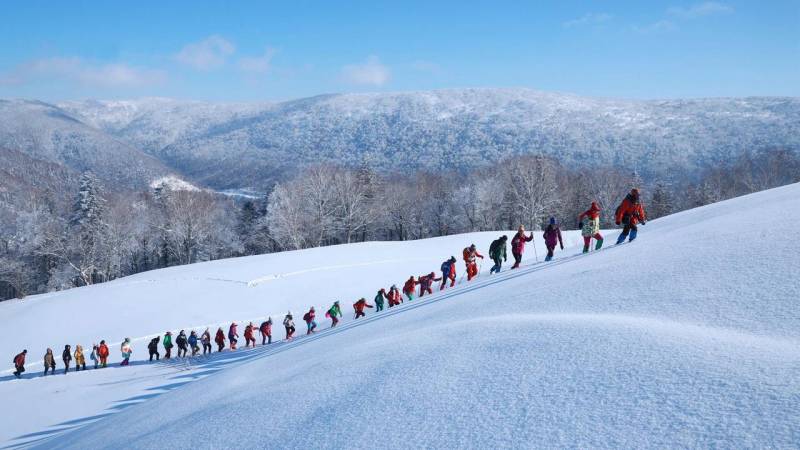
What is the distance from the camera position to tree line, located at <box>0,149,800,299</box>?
2162 inches

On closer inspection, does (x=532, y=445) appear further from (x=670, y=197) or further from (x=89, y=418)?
(x=670, y=197)

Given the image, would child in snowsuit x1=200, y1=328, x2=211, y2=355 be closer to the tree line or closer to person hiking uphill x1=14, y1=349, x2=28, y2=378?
person hiking uphill x1=14, y1=349, x2=28, y2=378

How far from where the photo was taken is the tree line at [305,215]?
54906mm

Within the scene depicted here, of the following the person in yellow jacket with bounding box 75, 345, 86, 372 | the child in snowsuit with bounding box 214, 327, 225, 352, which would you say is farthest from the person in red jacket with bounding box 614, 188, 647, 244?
the person in yellow jacket with bounding box 75, 345, 86, 372

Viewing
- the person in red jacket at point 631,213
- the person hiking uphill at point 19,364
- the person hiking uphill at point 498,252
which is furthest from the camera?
the person hiking uphill at point 19,364

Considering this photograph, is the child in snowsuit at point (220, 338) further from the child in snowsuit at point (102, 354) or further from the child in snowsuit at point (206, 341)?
the child in snowsuit at point (102, 354)

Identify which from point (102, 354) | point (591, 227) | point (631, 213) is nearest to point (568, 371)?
point (631, 213)

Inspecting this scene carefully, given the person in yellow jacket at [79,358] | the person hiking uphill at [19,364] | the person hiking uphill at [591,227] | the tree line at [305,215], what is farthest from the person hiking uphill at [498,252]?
the tree line at [305,215]

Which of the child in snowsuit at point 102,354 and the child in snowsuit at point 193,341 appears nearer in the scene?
the child in snowsuit at point 102,354

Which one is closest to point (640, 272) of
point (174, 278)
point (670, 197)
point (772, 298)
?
point (772, 298)

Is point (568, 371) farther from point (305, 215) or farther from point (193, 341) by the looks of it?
point (305, 215)

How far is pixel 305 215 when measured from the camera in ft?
194

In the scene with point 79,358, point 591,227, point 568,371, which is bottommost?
point 79,358

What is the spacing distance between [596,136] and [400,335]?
168 metres
